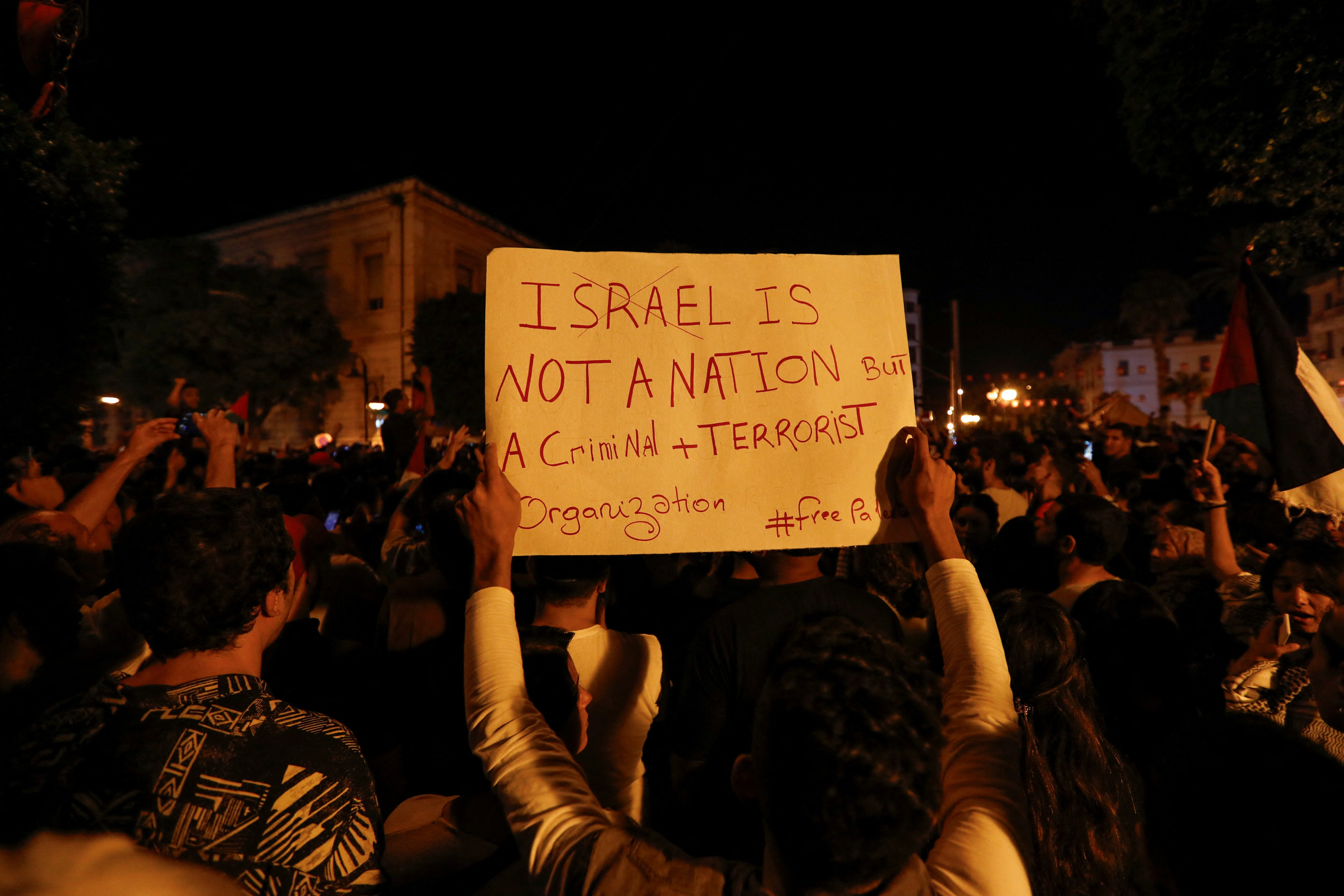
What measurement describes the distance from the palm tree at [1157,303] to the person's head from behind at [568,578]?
2688 inches

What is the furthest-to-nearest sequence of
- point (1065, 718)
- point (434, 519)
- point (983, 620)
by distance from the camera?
point (434, 519) < point (1065, 718) < point (983, 620)

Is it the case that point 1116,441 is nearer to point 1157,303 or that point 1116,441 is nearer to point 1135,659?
point 1135,659

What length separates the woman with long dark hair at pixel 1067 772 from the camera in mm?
1681

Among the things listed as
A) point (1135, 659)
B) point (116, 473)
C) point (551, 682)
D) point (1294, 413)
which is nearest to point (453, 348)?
point (116, 473)

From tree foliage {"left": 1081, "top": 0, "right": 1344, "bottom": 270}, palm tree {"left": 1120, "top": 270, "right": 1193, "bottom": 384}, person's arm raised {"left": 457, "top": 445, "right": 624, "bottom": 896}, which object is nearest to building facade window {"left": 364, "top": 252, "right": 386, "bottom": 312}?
tree foliage {"left": 1081, "top": 0, "right": 1344, "bottom": 270}

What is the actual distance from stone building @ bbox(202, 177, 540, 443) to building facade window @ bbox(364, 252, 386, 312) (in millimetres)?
47

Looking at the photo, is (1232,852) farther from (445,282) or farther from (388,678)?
(445,282)

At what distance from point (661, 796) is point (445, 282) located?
135 ft

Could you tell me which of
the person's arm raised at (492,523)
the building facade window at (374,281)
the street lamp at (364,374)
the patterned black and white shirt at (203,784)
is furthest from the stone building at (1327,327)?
the patterned black and white shirt at (203,784)

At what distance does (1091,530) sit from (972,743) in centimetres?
262

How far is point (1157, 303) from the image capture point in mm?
58844

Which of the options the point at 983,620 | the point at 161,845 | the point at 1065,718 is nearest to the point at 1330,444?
the point at 1065,718

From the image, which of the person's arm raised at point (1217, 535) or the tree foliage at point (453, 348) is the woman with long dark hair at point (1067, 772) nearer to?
the person's arm raised at point (1217, 535)

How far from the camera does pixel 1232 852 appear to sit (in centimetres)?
101
